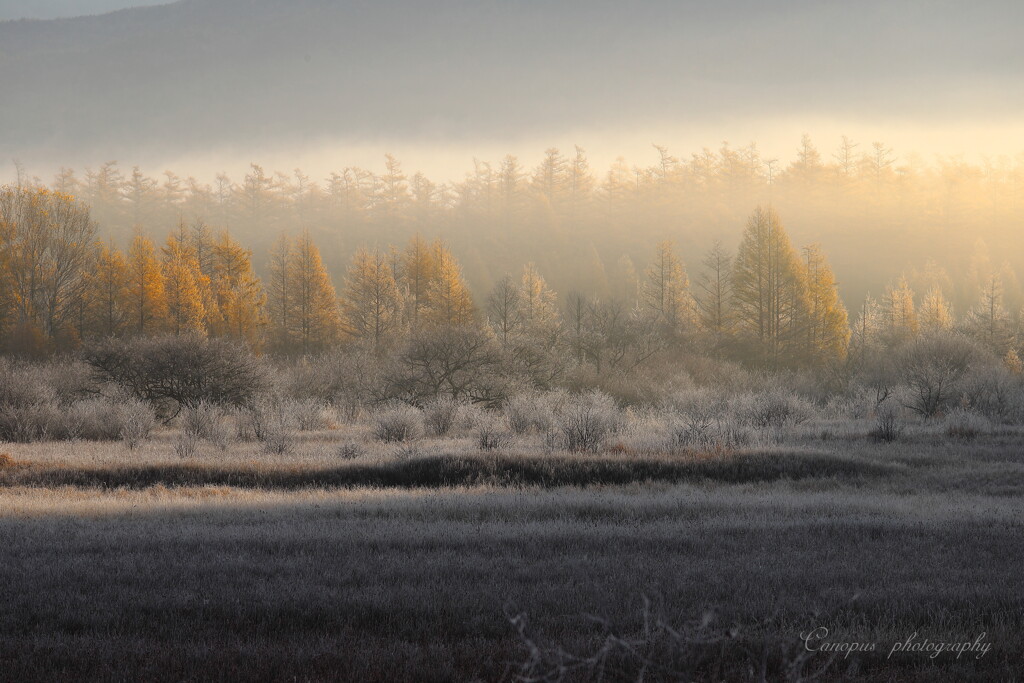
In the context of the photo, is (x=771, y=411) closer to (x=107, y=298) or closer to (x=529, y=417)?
(x=529, y=417)

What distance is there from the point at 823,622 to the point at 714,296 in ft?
171

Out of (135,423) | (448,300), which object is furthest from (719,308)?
(135,423)

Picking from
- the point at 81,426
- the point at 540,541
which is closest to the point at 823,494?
the point at 540,541

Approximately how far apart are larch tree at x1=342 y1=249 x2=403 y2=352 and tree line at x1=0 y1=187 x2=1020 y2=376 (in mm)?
100

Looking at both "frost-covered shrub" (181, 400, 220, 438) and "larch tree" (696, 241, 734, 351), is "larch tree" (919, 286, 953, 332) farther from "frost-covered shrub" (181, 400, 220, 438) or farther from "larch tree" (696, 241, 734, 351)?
"frost-covered shrub" (181, 400, 220, 438)

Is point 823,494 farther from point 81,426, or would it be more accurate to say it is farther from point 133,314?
point 133,314

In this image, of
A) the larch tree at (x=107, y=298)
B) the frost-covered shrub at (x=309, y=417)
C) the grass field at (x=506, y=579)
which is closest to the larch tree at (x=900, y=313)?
the frost-covered shrub at (x=309, y=417)

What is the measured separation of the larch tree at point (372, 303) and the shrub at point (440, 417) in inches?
1176

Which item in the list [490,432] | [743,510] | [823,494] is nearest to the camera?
[743,510]

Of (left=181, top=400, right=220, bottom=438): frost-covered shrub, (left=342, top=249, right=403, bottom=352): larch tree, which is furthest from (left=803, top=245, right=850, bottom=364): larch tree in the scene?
(left=181, top=400, right=220, bottom=438): frost-covered shrub

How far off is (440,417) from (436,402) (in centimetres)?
162

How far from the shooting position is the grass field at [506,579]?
561 centimetres

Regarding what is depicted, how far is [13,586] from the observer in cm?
736

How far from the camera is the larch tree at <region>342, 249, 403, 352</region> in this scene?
188 ft
